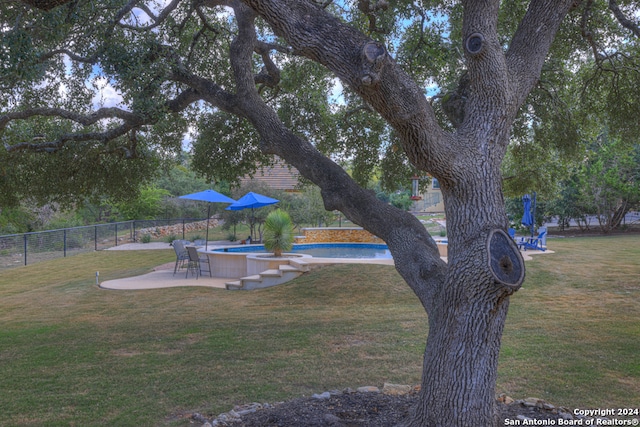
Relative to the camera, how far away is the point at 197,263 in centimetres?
1396

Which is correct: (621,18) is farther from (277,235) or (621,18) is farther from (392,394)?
(277,235)

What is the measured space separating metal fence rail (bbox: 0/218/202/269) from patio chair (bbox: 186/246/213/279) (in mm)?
6462

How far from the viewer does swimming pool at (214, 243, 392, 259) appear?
16.8 metres

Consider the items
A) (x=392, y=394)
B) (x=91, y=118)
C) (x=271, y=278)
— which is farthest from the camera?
(x=271, y=278)

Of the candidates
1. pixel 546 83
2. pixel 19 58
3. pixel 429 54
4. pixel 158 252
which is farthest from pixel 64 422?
pixel 158 252

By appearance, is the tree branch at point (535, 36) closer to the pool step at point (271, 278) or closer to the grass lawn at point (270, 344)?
the grass lawn at point (270, 344)

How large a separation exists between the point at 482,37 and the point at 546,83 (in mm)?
4329

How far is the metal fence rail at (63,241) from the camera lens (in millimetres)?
16734

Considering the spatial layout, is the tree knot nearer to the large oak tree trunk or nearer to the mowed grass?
the large oak tree trunk

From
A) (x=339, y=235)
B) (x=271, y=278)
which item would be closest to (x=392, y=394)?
(x=271, y=278)

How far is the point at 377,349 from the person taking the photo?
22.3 ft

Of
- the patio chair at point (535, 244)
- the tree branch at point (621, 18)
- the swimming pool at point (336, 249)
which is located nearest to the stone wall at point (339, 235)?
the swimming pool at point (336, 249)

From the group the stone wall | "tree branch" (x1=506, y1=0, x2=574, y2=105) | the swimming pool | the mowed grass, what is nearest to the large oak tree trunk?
"tree branch" (x1=506, y1=0, x2=574, y2=105)

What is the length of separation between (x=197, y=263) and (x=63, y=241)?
835 cm
